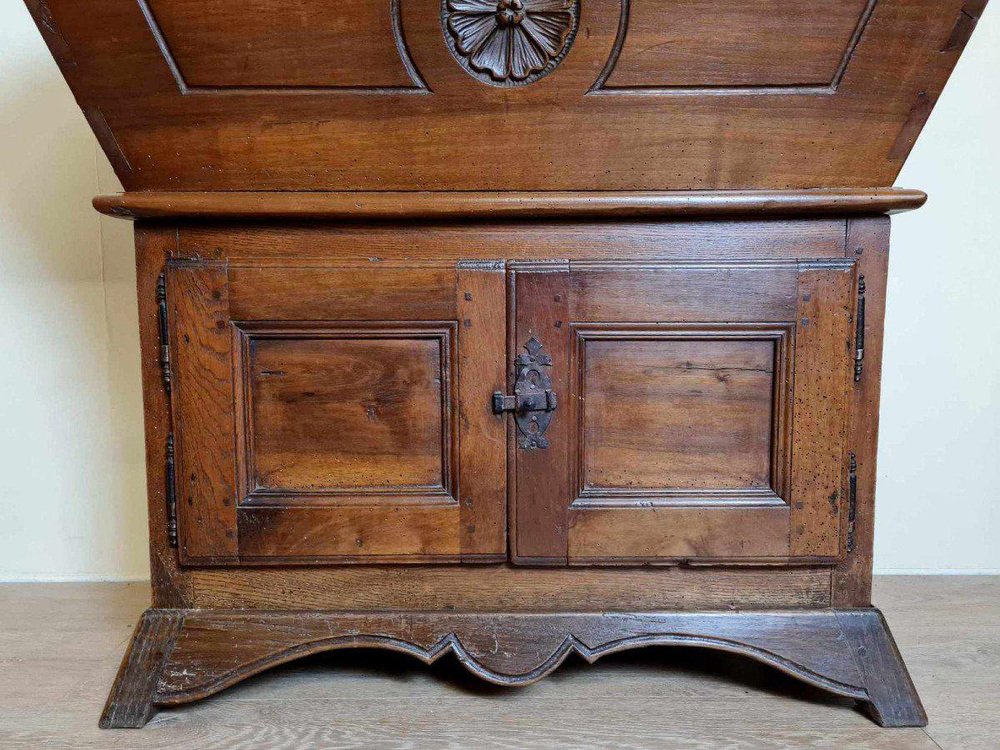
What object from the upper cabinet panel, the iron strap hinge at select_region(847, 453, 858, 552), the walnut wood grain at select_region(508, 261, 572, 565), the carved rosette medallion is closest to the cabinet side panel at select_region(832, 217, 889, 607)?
the iron strap hinge at select_region(847, 453, 858, 552)

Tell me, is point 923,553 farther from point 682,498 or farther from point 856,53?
point 856,53

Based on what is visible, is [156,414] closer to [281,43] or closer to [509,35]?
[281,43]

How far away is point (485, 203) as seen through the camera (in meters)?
1.59

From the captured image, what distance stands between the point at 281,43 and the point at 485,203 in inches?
18.6

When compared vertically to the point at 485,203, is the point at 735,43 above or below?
above

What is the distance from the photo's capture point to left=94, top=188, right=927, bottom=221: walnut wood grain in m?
1.58

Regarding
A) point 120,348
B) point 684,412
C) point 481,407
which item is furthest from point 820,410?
point 120,348

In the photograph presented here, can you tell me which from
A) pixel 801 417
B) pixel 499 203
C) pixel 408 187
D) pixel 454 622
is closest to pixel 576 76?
pixel 499 203

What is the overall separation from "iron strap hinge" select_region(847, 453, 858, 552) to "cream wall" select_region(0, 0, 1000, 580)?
0.88 metres

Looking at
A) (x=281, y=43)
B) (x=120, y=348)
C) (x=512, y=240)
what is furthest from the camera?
(x=120, y=348)

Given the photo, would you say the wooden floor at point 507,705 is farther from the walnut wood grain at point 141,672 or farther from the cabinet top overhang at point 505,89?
the cabinet top overhang at point 505,89

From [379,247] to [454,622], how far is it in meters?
0.79

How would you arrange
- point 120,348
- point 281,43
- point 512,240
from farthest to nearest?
point 120,348, point 512,240, point 281,43

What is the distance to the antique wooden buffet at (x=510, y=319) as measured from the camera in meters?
1.53
